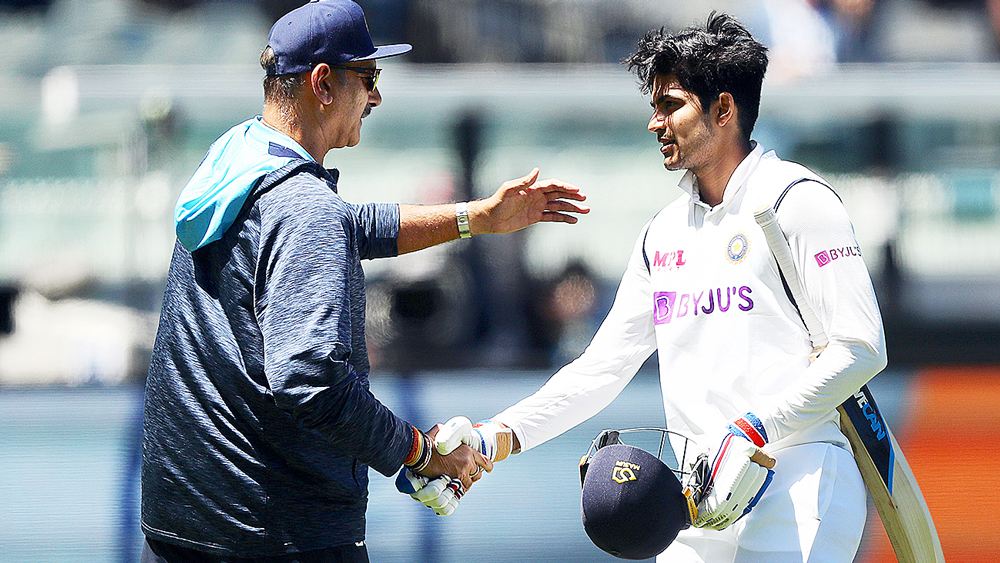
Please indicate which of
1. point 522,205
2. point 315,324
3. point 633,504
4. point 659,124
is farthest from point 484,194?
point 315,324

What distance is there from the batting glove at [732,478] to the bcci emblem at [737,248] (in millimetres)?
352

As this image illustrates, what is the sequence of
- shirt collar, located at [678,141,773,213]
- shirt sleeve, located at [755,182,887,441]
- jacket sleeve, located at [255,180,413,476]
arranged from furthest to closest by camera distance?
shirt collar, located at [678,141,773,213] → shirt sleeve, located at [755,182,887,441] → jacket sleeve, located at [255,180,413,476]

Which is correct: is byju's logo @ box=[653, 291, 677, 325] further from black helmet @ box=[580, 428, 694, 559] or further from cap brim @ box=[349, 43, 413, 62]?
cap brim @ box=[349, 43, 413, 62]

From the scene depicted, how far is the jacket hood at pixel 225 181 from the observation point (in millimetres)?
1899

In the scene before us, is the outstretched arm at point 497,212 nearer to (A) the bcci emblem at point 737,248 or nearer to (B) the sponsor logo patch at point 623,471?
(A) the bcci emblem at point 737,248

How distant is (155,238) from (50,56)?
1.01m

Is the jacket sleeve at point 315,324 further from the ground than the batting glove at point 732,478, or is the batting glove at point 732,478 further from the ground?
the jacket sleeve at point 315,324

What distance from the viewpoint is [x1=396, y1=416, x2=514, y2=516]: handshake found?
2041mm

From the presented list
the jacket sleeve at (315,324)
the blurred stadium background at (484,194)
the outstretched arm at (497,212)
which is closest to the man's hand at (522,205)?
the outstretched arm at (497,212)

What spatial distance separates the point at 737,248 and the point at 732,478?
52 cm

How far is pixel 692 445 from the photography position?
2227 mm

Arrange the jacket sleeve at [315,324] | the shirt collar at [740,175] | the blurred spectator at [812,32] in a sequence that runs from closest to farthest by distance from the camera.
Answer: the jacket sleeve at [315,324], the shirt collar at [740,175], the blurred spectator at [812,32]

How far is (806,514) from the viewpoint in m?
2.07

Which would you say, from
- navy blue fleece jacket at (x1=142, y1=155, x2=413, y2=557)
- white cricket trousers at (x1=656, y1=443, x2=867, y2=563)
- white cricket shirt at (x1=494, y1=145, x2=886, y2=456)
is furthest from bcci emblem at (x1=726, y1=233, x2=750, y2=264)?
navy blue fleece jacket at (x1=142, y1=155, x2=413, y2=557)
